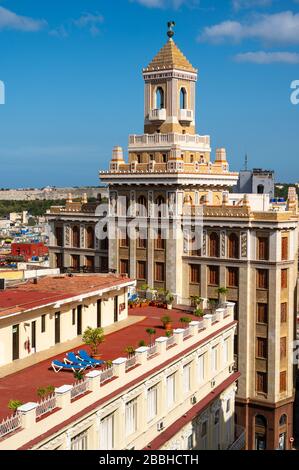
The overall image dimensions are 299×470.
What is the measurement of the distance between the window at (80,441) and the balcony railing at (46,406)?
69.0 inches

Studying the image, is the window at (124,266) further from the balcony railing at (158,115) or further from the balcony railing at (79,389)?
the balcony railing at (79,389)

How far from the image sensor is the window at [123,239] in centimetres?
6245

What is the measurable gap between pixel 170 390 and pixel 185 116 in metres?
33.3

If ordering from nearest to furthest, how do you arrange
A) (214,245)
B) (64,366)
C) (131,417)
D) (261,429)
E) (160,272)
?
1. (131,417)
2. (64,366)
3. (261,429)
4. (214,245)
5. (160,272)

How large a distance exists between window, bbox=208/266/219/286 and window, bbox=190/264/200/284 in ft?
3.90

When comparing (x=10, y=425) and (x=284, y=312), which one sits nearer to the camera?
(x=10, y=425)

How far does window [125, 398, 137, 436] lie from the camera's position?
31.0 m

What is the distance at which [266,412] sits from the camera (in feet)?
185

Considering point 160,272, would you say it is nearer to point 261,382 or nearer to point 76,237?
point 76,237

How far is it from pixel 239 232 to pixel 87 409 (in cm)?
3119

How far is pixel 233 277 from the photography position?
56938 millimetres

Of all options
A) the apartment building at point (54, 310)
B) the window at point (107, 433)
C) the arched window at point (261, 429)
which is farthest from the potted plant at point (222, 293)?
→ the window at point (107, 433)

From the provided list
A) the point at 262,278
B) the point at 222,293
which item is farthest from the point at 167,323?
the point at 262,278

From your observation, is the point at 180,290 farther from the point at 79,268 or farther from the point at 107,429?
the point at 107,429
